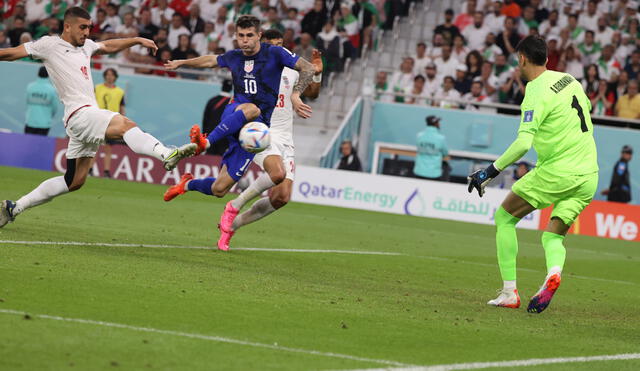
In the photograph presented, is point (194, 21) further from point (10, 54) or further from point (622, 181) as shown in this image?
point (10, 54)

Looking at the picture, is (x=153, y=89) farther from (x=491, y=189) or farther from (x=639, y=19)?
(x=639, y=19)

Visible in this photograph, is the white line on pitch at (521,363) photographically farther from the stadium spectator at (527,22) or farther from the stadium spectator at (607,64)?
the stadium spectator at (527,22)

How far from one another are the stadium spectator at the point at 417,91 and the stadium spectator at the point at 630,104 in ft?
14.2

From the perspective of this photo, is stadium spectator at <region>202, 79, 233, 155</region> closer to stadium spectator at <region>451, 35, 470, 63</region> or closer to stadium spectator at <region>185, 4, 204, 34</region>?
stadium spectator at <region>185, 4, 204, 34</region>

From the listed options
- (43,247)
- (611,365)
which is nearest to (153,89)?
(43,247)

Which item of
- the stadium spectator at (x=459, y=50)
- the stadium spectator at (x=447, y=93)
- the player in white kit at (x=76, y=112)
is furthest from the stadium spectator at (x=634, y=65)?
the player in white kit at (x=76, y=112)

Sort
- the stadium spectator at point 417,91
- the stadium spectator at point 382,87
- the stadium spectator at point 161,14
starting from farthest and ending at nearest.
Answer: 1. the stadium spectator at point 161,14
2. the stadium spectator at point 382,87
3. the stadium spectator at point 417,91

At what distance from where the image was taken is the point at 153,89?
86.5ft

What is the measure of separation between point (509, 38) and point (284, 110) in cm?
1329

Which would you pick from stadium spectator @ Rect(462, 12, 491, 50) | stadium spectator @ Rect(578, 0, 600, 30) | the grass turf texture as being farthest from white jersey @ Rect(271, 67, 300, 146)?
stadium spectator @ Rect(578, 0, 600, 30)

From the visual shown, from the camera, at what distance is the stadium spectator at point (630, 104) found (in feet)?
75.9

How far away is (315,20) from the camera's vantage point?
1037 inches

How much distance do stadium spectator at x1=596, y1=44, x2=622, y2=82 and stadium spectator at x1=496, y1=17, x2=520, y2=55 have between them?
1958 millimetres

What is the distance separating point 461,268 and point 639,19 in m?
14.2
